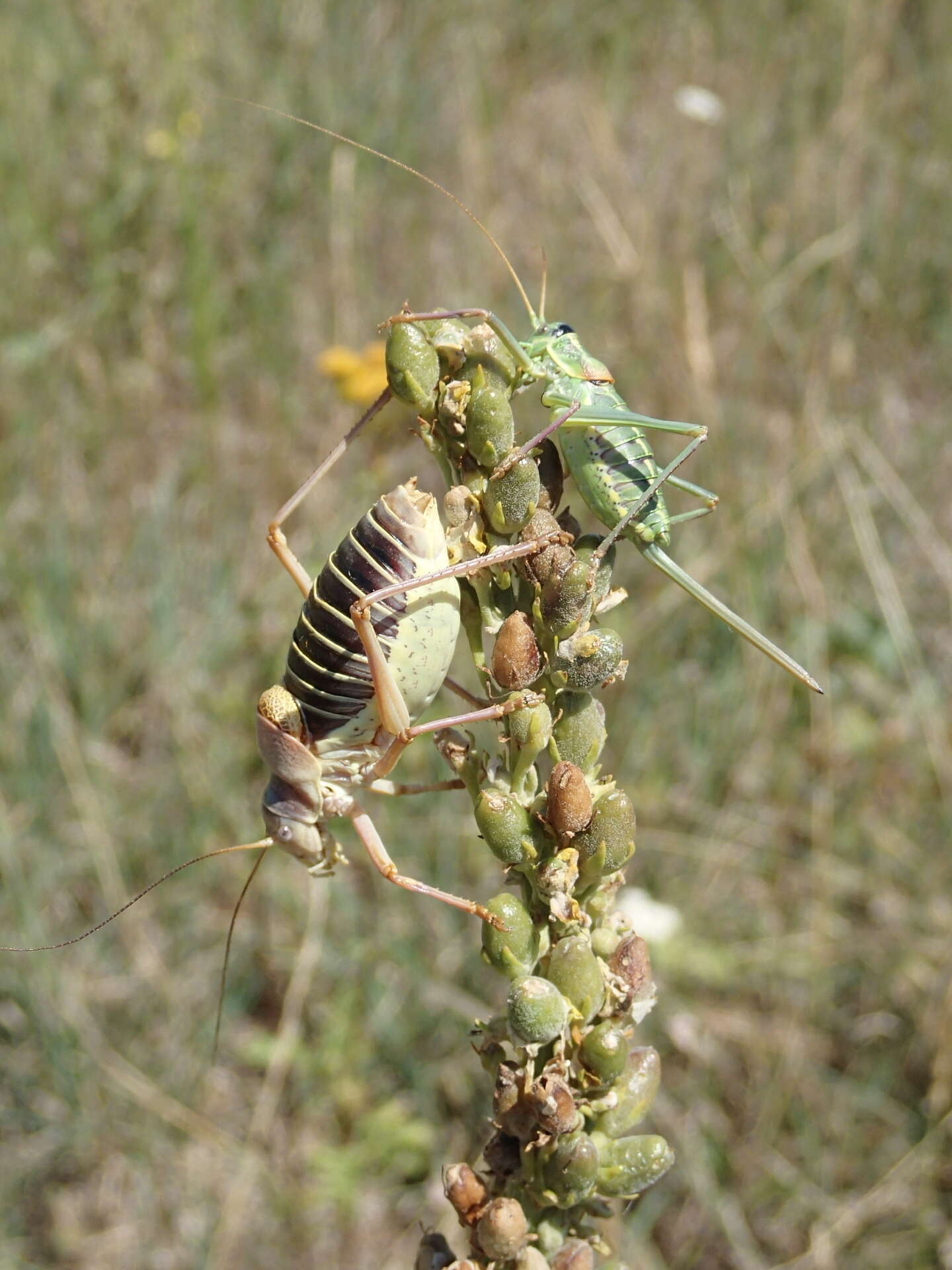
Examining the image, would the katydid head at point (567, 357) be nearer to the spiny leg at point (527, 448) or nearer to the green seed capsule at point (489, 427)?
the spiny leg at point (527, 448)

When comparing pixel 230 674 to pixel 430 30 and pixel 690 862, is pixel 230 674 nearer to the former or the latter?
pixel 690 862

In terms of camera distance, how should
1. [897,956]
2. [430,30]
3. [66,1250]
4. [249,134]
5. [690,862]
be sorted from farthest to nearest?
[430,30]
[249,134]
[690,862]
[897,956]
[66,1250]

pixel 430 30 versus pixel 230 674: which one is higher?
pixel 430 30

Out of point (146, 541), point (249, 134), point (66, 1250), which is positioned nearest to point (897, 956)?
point (66, 1250)

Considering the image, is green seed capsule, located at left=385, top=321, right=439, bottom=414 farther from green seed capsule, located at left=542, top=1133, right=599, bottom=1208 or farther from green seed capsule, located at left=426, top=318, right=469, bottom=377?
green seed capsule, located at left=542, top=1133, right=599, bottom=1208

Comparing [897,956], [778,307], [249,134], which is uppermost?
[249,134]

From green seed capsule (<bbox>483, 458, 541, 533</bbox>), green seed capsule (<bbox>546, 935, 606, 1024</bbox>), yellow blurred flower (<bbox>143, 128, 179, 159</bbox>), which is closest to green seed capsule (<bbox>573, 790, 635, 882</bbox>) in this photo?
green seed capsule (<bbox>546, 935, 606, 1024</bbox>)
